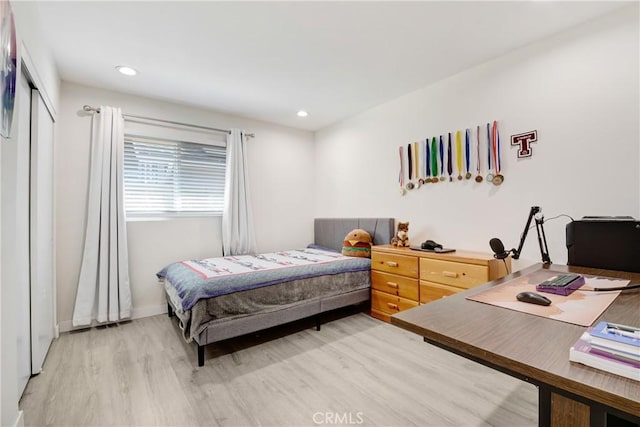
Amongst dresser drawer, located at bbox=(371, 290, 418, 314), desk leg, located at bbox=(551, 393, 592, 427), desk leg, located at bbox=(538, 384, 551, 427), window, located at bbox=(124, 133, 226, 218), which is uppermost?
window, located at bbox=(124, 133, 226, 218)

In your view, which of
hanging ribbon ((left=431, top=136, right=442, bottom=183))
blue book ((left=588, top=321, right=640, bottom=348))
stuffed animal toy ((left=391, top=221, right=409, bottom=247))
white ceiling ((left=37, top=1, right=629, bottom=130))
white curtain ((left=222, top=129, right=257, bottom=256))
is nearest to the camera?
blue book ((left=588, top=321, right=640, bottom=348))

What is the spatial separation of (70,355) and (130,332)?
0.50 metres

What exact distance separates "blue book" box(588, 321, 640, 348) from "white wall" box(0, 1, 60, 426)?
2177 millimetres

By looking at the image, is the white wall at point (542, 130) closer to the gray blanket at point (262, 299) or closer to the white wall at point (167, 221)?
the gray blanket at point (262, 299)

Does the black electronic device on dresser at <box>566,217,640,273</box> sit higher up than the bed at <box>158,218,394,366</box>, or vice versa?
the black electronic device on dresser at <box>566,217,640,273</box>

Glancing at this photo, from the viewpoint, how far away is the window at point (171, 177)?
3258 mm

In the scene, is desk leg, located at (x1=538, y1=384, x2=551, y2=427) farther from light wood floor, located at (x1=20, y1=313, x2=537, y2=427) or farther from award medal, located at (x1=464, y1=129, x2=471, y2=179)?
award medal, located at (x1=464, y1=129, x2=471, y2=179)

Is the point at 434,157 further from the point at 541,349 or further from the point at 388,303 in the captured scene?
the point at 541,349

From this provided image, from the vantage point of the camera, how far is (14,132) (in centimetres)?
146

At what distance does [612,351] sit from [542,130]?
7.37ft

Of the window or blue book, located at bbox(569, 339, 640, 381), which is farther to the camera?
the window

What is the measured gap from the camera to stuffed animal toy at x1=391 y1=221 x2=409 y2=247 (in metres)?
3.16

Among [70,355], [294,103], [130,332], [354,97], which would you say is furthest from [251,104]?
[70,355]

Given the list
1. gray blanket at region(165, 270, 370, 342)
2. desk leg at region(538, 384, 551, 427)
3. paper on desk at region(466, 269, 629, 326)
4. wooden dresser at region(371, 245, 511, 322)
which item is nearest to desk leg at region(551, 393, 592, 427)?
desk leg at region(538, 384, 551, 427)
